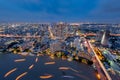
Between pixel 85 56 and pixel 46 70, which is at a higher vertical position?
pixel 85 56

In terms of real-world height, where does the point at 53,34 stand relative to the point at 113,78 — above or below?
above

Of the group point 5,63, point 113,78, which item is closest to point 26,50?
point 5,63

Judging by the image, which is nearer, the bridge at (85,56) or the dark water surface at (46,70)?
the dark water surface at (46,70)

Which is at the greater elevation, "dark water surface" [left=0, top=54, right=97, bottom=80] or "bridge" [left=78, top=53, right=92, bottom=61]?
"bridge" [left=78, top=53, right=92, bottom=61]

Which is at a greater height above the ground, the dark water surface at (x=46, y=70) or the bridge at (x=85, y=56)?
the bridge at (x=85, y=56)

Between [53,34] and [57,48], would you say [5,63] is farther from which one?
[53,34]

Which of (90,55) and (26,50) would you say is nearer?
(90,55)

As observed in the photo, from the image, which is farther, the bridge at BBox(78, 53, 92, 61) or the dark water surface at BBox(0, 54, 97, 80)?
the bridge at BBox(78, 53, 92, 61)

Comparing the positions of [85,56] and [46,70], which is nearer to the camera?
[46,70]
